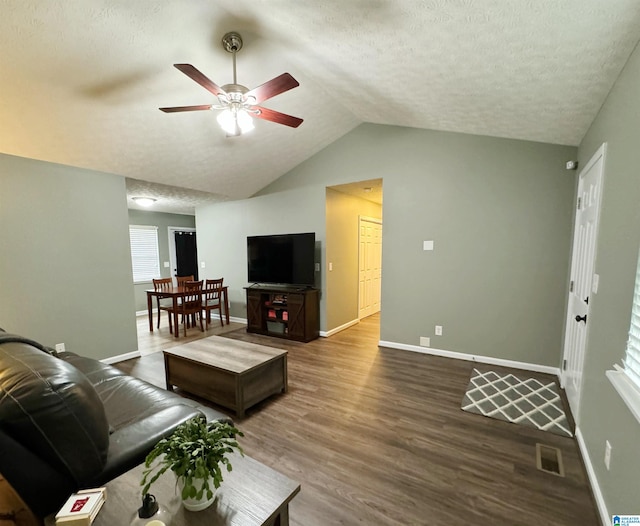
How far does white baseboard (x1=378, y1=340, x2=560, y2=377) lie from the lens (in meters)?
3.32

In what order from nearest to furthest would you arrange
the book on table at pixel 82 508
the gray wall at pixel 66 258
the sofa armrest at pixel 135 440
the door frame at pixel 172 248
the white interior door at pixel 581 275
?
the book on table at pixel 82 508, the sofa armrest at pixel 135 440, the white interior door at pixel 581 275, the gray wall at pixel 66 258, the door frame at pixel 172 248

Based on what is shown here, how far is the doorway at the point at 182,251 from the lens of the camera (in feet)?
24.5

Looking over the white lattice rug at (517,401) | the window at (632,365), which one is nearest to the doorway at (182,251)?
the white lattice rug at (517,401)

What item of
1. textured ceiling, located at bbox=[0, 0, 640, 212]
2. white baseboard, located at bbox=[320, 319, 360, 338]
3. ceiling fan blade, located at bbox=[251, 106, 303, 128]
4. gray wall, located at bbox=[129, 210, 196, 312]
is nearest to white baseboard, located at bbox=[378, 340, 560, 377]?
white baseboard, located at bbox=[320, 319, 360, 338]

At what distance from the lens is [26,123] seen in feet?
8.65

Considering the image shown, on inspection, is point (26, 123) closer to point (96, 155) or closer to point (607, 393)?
point (96, 155)

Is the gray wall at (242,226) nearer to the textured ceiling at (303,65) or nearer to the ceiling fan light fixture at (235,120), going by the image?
the textured ceiling at (303,65)

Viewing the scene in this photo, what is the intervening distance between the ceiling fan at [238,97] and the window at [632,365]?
2220mm

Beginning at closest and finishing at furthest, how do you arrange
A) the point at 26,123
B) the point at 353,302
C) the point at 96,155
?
the point at 26,123 → the point at 96,155 → the point at 353,302

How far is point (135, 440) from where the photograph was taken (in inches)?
51.8

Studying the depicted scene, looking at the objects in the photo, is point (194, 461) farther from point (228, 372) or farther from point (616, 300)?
point (616, 300)

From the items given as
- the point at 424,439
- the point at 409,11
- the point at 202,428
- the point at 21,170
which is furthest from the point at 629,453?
the point at 21,170

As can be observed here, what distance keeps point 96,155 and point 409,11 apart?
3414 mm

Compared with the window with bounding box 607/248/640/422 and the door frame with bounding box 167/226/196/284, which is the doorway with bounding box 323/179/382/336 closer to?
the window with bounding box 607/248/640/422
